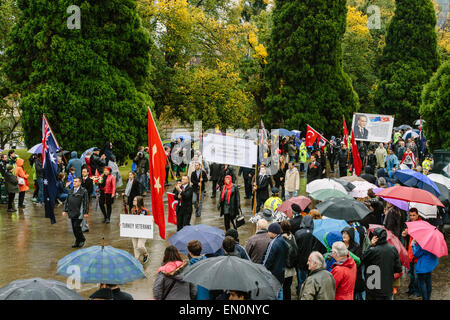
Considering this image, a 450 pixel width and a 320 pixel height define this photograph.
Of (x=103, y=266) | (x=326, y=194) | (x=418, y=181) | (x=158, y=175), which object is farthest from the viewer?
(x=418, y=181)

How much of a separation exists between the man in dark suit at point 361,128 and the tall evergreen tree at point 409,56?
76.5 ft

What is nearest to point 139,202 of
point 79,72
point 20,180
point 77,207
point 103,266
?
point 77,207

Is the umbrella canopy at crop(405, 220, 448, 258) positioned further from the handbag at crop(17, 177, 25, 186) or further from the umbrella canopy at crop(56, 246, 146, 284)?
the handbag at crop(17, 177, 25, 186)

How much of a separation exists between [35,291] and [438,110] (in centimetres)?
1591

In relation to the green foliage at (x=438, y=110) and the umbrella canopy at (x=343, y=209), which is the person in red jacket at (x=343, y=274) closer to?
the umbrella canopy at (x=343, y=209)

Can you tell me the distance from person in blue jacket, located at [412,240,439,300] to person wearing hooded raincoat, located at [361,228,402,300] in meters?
1.24

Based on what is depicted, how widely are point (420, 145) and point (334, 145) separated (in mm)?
4464

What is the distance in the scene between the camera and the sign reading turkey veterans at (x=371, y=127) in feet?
57.4

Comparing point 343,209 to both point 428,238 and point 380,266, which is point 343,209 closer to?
point 428,238

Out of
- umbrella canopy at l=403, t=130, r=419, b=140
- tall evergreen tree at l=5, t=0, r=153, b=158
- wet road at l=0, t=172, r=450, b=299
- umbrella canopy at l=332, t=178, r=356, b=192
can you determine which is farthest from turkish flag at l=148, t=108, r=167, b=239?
umbrella canopy at l=403, t=130, r=419, b=140

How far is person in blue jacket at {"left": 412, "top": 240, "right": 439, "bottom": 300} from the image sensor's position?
29.1ft

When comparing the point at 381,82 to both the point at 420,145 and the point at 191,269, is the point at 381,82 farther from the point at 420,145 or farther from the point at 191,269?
the point at 191,269

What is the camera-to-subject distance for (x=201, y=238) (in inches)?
319

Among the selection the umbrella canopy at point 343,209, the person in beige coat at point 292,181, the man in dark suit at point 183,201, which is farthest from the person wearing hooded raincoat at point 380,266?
the person in beige coat at point 292,181
